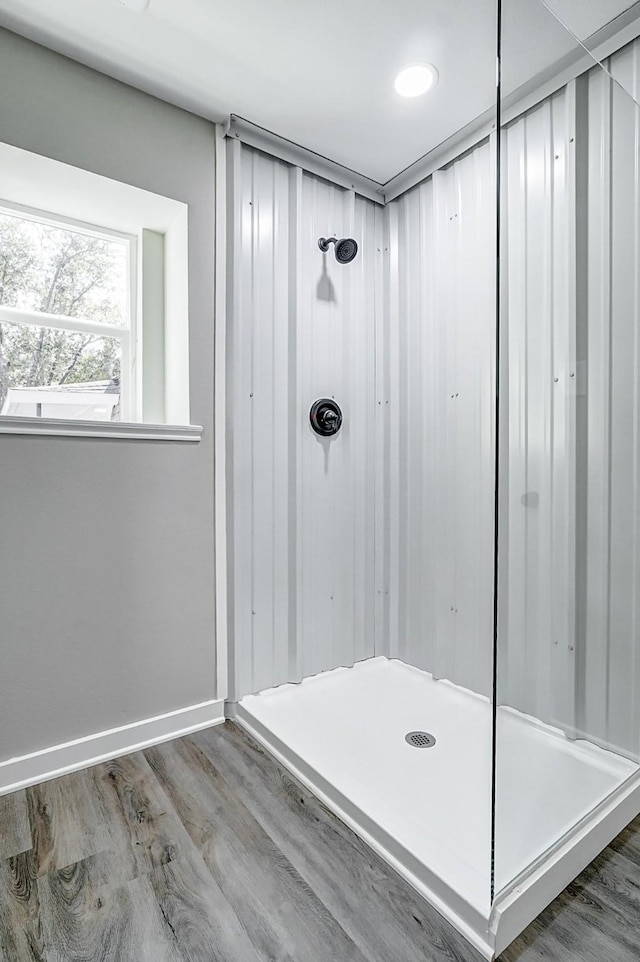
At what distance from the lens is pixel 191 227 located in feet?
6.97

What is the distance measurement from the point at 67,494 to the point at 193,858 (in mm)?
1210

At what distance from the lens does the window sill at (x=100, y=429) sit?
174cm

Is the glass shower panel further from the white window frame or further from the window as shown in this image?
the white window frame

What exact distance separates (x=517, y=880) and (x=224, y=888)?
0.73 metres

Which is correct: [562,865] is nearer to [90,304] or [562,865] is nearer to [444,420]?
[444,420]

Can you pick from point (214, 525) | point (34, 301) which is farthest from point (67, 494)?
point (34, 301)

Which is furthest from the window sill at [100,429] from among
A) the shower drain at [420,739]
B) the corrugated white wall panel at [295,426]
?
the shower drain at [420,739]

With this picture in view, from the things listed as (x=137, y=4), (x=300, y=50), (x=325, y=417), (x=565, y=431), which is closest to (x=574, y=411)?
(x=565, y=431)

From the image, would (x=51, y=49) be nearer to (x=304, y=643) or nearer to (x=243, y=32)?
(x=243, y=32)

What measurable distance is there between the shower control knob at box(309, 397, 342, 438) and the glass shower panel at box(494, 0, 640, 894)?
4.12 feet

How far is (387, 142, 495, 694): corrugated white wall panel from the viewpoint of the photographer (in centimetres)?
228

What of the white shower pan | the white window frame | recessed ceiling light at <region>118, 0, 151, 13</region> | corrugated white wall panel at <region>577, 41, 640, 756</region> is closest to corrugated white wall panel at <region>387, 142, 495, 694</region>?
the white shower pan

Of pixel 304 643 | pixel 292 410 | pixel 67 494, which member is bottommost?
pixel 304 643

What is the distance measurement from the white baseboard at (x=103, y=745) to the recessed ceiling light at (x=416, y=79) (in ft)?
8.39
